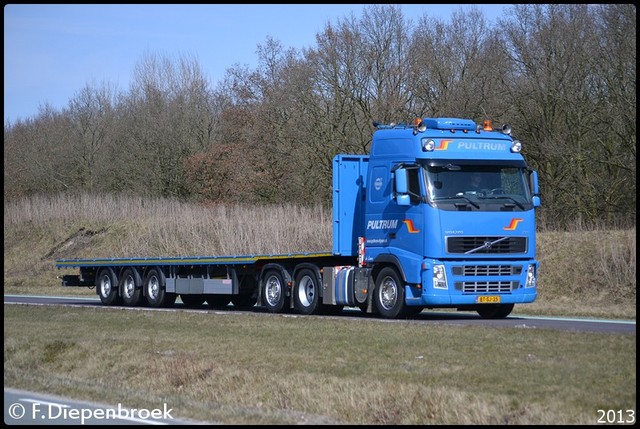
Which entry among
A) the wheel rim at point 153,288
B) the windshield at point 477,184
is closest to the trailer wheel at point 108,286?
the wheel rim at point 153,288

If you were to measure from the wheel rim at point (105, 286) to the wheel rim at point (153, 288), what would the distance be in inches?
75.7

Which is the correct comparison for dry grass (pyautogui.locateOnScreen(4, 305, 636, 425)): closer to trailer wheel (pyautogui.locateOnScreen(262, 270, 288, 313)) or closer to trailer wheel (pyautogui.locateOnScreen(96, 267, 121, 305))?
trailer wheel (pyautogui.locateOnScreen(262, 270, 288, 313))

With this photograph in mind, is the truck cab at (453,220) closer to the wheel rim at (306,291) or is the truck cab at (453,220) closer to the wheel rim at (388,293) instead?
the wheel rim at (388,293)

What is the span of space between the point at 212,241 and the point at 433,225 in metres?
21.7

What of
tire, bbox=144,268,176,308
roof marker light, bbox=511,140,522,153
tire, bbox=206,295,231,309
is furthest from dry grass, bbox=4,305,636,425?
tire, bbox=144,268,176,308

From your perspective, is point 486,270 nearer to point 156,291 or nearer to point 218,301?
point 218,301

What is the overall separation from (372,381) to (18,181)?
2230 inches

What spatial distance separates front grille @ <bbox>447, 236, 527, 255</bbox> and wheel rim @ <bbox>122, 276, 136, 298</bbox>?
41.1 ft

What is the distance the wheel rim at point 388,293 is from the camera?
20.7m

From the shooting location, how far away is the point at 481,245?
19906mm

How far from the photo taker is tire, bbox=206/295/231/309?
2802 centimetres

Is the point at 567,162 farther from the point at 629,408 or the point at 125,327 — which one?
the point at 629,408

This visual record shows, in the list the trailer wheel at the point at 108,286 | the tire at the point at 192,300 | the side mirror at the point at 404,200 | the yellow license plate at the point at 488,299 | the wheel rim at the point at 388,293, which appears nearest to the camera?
the side mirror at the point at 404,200

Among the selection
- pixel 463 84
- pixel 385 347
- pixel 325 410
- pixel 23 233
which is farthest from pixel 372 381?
pixel 23 233
